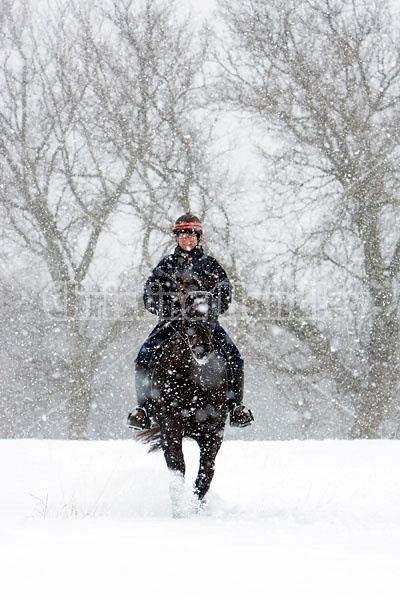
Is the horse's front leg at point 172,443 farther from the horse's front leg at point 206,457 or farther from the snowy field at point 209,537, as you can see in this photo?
the snowy field at point 209,537

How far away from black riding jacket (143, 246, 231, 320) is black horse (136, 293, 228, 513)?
0.59 ft

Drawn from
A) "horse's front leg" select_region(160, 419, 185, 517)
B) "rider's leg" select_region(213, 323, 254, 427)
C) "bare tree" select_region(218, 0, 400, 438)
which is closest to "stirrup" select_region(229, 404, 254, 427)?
"rider's leg" select_region(213, 323, 254, 427)

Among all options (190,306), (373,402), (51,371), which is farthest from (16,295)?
(190,306)

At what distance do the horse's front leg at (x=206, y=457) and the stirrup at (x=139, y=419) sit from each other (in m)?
0.44

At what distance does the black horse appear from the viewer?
5.85 meters

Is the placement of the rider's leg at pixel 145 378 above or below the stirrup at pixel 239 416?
above

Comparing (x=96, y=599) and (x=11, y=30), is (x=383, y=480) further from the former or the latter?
(x=11, y=30)

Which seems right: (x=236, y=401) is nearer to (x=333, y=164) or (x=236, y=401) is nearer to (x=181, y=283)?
(x=181, y=283)

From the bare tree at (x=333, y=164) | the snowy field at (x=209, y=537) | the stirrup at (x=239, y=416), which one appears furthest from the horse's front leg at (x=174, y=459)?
the bare tree at (x=333, y=164)

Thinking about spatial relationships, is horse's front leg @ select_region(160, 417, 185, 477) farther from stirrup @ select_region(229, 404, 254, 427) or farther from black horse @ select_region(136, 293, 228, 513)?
stirrup @ select_region(229, 404, 254, 427)

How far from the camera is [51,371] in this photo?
82.3 feet

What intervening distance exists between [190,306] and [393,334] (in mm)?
14093

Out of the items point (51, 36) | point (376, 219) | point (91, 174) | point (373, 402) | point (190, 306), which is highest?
point (51, 36)

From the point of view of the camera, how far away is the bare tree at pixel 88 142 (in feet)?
71.9
